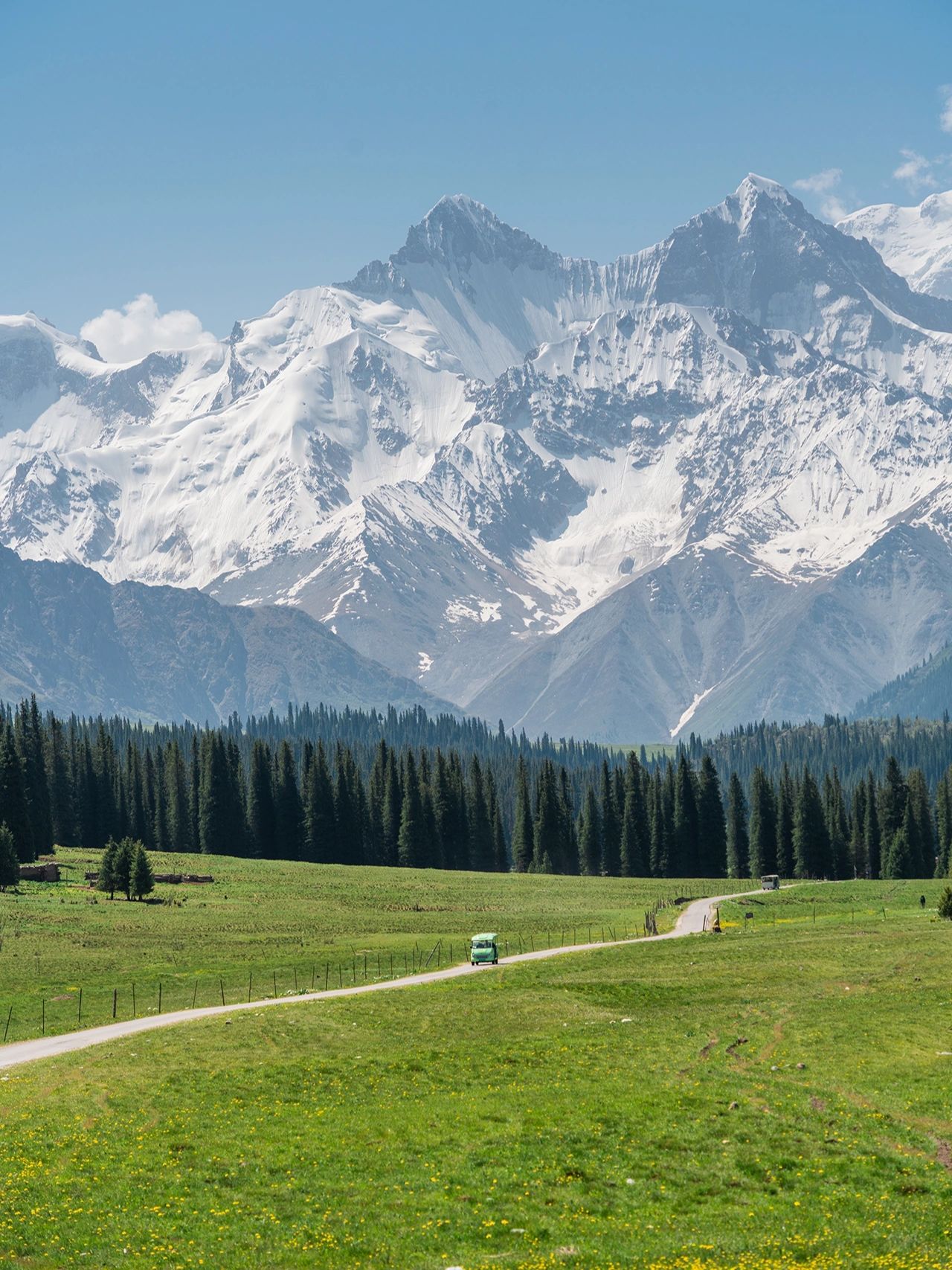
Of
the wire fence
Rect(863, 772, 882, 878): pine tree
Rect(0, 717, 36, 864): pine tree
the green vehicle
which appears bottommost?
the wire fence

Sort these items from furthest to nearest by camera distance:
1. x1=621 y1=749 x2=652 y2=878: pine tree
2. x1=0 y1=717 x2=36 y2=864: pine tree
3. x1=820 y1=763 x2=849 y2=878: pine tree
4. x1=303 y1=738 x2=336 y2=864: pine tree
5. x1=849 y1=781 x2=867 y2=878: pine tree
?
x1=303 y1=738 x2=336 y2=864: pine tree, x1=621 y1=749 x2=652 y2=878: pine tree, x1=849 y1=781 x2=867 y2=878: pine tree, x1=820 y1=763 x2=849 y2=878: pine tree, x1=0 y1=717 x2=36 y2=864: pine tree

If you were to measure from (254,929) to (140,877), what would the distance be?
19.2 m

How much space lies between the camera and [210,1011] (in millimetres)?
65250

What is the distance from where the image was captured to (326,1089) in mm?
45031

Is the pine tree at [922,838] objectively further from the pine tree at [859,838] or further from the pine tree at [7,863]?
the pine tree at [7,863]

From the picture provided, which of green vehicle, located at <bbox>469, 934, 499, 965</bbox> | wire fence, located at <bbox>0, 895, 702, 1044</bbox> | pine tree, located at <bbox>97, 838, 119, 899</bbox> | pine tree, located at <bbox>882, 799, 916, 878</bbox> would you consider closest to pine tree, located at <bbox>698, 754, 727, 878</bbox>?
pine tree, located at <bbox>882, 799, 916, 878</bbox>

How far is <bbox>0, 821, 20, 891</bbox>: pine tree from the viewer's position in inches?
4724

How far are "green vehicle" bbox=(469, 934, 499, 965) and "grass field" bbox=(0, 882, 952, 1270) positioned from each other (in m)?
20.0

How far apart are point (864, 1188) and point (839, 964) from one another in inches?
1563

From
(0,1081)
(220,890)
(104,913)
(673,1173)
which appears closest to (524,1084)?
(673,1173)

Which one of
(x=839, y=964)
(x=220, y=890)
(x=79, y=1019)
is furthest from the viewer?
(x=220, y=890)

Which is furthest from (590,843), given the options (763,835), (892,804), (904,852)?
(904,852)

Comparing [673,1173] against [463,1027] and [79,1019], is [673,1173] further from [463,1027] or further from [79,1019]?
[79,1019]

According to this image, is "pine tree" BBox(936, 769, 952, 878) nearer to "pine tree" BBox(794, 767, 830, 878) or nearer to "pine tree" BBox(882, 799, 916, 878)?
"pine tree" BBox(882, 799, 916, 878)
